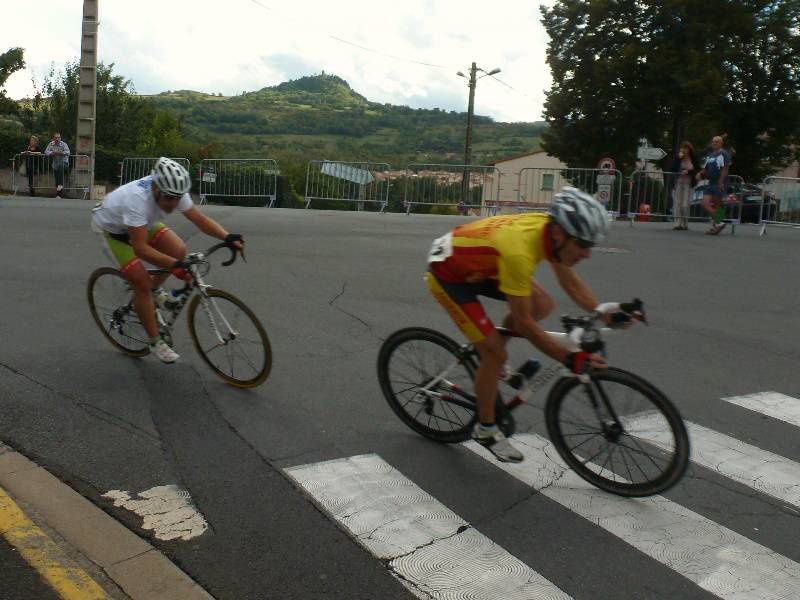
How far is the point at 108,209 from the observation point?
6.28 m

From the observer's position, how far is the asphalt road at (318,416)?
375cm

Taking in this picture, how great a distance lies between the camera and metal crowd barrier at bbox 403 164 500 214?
2234cm

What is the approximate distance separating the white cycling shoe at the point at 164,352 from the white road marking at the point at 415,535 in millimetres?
2089

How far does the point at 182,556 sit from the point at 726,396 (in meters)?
4.23

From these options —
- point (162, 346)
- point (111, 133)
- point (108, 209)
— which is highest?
point (111, 133)

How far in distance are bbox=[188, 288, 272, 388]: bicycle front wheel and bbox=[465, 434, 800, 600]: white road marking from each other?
187 cm

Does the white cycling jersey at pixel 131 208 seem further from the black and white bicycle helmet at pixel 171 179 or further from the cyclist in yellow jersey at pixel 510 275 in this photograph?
the cyclist in yellow jersey at pixel 510 275

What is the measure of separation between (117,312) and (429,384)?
2904 mm

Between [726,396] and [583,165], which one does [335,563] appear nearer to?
[726,396]

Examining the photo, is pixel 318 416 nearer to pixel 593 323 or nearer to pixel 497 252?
pixel 497 252

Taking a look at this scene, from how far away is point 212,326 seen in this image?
6.18 meters

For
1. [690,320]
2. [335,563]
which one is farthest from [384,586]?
[690,320]

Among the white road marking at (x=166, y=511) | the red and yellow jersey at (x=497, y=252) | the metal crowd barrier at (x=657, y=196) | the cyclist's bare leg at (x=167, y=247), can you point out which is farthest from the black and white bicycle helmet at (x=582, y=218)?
the metal crowd barrier at (x=657, y=196)

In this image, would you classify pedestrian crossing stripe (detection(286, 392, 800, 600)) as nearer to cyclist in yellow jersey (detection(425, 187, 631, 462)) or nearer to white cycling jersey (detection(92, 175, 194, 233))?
cyclist in yellow jersey (detection(425, 187, 631, 462))
